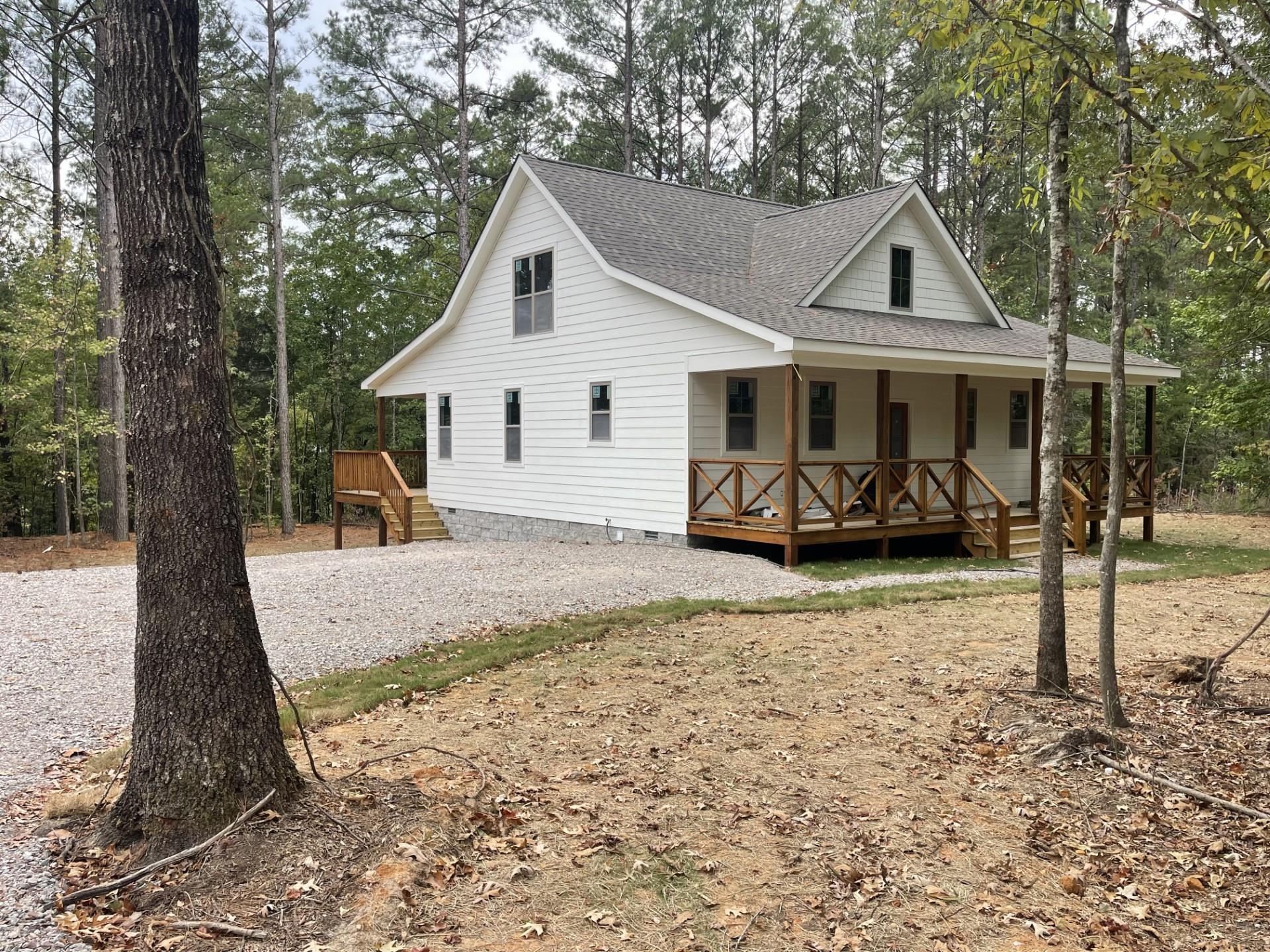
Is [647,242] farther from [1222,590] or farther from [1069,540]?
[1222,590]

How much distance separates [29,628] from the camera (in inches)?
353

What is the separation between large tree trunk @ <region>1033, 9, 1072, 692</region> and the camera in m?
5.40

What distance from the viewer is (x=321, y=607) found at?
9.96 metres

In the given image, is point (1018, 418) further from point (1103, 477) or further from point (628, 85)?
point (628, 85)

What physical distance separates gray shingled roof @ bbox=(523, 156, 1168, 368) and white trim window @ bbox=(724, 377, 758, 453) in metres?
1.40

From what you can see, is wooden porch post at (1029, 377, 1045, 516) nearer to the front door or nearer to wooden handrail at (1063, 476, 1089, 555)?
wooden handrail at (1063, 476, 1089, 555)

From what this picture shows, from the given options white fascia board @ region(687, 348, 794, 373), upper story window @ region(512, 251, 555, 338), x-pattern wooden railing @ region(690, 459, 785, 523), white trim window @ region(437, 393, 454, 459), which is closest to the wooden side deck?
white trim window @ region(437, 393, 454, 459)

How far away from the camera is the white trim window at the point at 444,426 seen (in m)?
21.0

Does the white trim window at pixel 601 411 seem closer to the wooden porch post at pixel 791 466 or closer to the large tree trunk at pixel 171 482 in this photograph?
the wooden porch post at pixel 791 466

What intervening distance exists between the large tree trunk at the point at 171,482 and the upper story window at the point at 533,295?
13425 mm

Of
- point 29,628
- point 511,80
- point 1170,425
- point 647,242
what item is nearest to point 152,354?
point 29,628

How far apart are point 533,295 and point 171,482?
14.4 m

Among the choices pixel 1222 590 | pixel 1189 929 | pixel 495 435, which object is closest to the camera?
pixel 1189 929

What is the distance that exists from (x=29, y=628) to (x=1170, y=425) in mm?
31999
